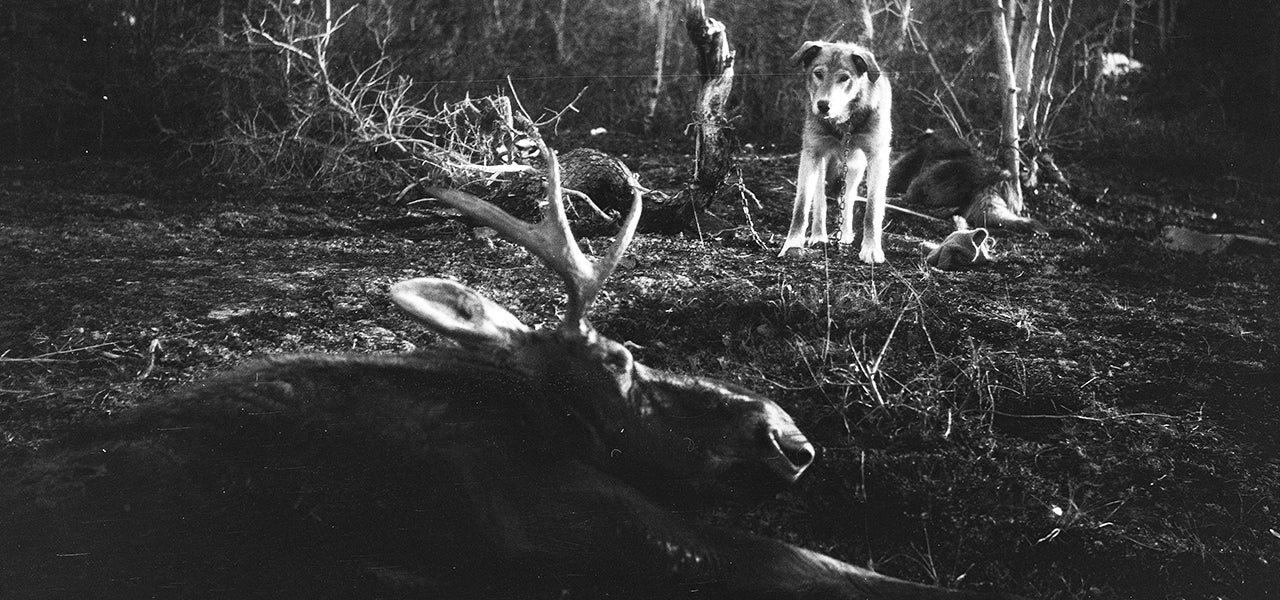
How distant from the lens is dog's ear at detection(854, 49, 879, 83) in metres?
3.73

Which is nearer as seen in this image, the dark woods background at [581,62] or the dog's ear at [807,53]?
the dark woods background at [581,62]

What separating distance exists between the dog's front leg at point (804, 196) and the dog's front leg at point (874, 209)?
6.8 inches

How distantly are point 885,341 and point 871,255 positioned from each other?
663mm

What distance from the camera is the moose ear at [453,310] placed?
2.55 meters

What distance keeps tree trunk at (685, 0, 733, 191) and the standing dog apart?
0.30m

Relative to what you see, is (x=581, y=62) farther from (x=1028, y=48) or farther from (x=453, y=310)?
(x=1028, y=48)

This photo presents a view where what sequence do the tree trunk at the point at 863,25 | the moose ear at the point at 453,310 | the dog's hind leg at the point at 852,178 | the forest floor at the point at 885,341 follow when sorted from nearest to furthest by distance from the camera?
the moose ear at the point at 453,310, the forest floor at the point at 885,341, the tree trunk at the point at 863,25, the dog's hind leg at the point at 852,178

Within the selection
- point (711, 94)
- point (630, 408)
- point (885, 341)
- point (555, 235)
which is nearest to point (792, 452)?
point (630, 408)

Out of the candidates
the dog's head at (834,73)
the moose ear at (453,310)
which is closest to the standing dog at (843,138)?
the dog's head at (834,73)

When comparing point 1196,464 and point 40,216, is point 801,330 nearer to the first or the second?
point 1196,464

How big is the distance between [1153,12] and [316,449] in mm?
2902

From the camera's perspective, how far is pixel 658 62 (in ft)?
11.7

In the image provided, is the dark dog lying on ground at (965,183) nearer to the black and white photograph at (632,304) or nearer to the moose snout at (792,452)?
the black and white photograph at (632,304)

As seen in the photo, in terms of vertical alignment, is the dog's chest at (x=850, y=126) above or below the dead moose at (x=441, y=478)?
above
